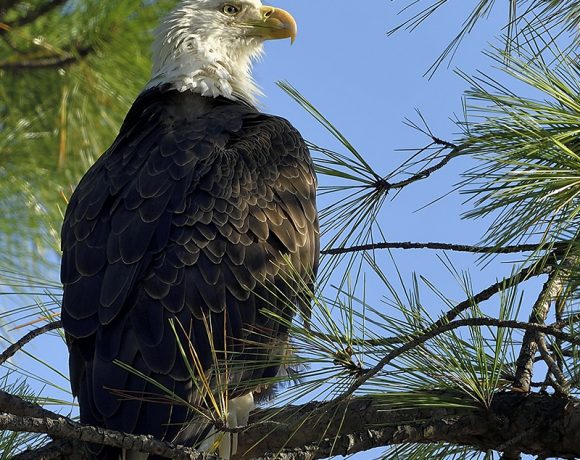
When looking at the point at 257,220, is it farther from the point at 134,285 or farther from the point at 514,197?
the point at 514,197

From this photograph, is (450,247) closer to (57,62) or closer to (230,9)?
(230,9)

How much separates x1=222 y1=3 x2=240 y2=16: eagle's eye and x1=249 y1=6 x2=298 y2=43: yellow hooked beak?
0.31 ft

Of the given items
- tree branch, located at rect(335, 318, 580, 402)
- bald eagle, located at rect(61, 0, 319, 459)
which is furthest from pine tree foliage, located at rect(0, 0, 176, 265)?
tree branch, located at rect(335, 318, 580, 402)

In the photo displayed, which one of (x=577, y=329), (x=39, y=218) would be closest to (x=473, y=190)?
(x=577, y=329)

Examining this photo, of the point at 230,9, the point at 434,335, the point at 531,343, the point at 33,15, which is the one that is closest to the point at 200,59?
the point at 230,9

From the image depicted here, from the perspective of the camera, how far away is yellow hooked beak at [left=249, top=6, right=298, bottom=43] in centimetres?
477

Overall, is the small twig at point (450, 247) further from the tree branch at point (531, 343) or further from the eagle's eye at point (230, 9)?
the eagle's eye at point (230, 9)

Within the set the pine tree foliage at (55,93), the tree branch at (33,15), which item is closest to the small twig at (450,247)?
the pine tree foliage at (55,93)

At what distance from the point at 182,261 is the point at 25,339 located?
52cm

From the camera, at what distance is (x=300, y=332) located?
7.52 feet

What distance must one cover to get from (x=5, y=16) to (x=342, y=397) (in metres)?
4.42

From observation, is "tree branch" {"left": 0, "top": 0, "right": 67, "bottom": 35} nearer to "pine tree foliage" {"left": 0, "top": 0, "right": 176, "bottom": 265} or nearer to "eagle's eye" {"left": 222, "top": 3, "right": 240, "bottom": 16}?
"pine tree foliage" {"left": 0, "top": 0, "right": 176, "bottom": 265}

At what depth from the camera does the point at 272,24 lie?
4797 millimetres

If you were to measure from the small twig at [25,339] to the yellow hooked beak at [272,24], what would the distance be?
78.5 inches
